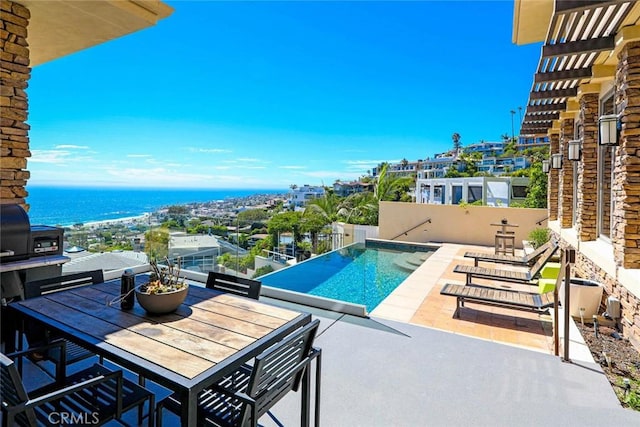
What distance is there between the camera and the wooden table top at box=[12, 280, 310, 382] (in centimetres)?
152

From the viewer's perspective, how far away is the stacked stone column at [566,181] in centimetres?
738

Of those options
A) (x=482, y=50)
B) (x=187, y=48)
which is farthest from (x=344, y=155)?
(x=187, y=48)

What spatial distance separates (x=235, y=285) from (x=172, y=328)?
87 centimetres

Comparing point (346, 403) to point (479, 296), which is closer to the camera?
point (346, 403)

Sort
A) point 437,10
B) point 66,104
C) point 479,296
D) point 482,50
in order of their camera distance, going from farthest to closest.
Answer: point 66,104 < point 482,50 < point 437,10 < point 479,296

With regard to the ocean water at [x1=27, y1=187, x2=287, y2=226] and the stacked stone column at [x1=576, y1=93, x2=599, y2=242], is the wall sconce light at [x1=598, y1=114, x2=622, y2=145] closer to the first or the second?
the stacked stone column at [x1=576, y1=93, x2=599, y2=242]

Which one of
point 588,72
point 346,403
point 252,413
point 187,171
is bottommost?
point 346,403

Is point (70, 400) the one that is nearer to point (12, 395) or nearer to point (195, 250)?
point (12, 395)

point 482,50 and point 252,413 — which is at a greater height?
point 482,50

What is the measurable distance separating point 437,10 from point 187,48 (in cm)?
1169

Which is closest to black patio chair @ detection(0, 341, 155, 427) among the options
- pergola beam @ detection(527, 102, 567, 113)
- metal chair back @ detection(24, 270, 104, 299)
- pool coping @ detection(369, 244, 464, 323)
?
metal chair back @ detection(24, 270, 104, 299)

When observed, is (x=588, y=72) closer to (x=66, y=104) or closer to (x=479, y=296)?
(x=479, y=296)

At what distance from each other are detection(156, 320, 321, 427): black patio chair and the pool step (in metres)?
6.66

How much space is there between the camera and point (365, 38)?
16766mm
